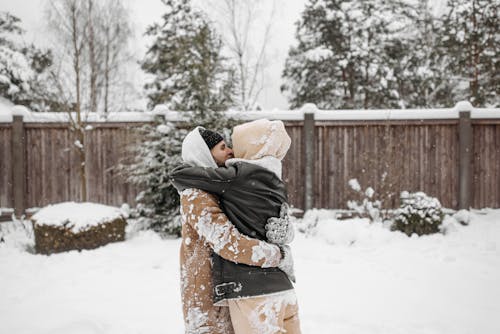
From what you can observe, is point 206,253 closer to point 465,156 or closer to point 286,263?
point 286,263

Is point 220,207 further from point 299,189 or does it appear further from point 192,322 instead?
point 299,189

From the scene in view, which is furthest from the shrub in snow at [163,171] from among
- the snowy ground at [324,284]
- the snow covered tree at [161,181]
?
the snowy ground at [324,284]

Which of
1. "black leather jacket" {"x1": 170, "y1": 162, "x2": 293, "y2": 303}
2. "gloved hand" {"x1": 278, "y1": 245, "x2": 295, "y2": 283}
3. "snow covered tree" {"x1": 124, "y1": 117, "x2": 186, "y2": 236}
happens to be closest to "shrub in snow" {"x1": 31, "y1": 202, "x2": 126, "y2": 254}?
"snow covered tree" {"x1": 124, "y1": 117, "x2": 186, "y2": 236}

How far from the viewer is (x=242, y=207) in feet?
5.25

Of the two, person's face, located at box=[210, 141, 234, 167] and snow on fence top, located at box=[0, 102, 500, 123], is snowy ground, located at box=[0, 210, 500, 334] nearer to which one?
person's face, located at box=[210, 141, 234, 167]

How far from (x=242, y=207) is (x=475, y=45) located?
40.6 feet

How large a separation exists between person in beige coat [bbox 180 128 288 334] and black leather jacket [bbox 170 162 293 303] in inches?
1.9

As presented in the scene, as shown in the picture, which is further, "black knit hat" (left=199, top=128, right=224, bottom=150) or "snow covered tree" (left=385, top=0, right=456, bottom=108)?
"snow covered tree" (left=385, top=0, right=456, bottom=108)

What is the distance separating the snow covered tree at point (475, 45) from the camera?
10805mm

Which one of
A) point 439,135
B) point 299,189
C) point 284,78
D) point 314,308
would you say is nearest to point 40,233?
point 314,308

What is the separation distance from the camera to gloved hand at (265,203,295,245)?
161cm

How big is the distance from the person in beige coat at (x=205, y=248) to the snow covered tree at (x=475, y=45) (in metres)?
11.8

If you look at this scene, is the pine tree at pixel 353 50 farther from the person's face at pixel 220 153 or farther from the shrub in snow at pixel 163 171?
the person's face at pixel 220 153

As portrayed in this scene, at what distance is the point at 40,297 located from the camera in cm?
366
